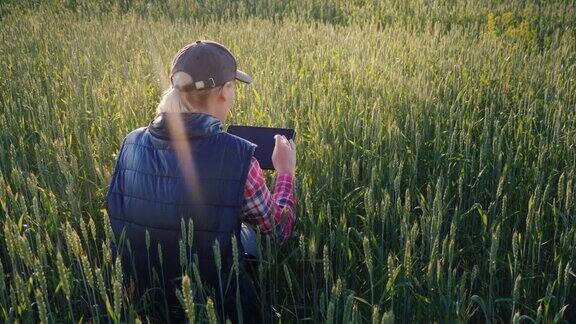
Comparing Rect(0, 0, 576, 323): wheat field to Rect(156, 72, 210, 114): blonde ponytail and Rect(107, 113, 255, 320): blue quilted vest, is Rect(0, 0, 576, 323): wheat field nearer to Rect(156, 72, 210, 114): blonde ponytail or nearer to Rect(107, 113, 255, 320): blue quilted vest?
Rect(107, 113, 255, 320): blue quilted vest

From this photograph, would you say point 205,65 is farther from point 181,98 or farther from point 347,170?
point 347,170

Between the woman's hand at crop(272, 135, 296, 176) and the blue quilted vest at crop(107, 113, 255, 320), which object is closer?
the blue quilted vest at crop(107, 113, 255, 320)

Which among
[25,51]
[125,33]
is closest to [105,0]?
[125,33]

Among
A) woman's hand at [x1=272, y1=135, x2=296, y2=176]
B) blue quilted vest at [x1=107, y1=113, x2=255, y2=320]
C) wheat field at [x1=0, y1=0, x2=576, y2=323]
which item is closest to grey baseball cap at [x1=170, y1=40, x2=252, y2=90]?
blue quilted vest at [x1=107, y1=113, x2=255, y2=320]

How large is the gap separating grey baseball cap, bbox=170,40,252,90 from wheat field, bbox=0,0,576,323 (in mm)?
465

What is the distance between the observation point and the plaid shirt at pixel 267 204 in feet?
5.78

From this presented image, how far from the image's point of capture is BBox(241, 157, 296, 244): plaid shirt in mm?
1762

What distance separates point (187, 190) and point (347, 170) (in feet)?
3.67

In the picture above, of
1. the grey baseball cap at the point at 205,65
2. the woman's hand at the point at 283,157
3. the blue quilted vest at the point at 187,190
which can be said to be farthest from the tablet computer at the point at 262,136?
the blue quilted vest at the point at 187,190

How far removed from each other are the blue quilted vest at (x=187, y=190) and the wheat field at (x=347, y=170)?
0.40 feet

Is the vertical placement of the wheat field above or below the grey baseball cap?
below

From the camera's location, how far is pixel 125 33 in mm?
6113

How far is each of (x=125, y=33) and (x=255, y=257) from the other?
475 centimetres

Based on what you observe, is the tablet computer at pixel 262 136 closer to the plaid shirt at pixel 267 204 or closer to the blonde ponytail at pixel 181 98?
the plaid shirt at pixel 267 204
